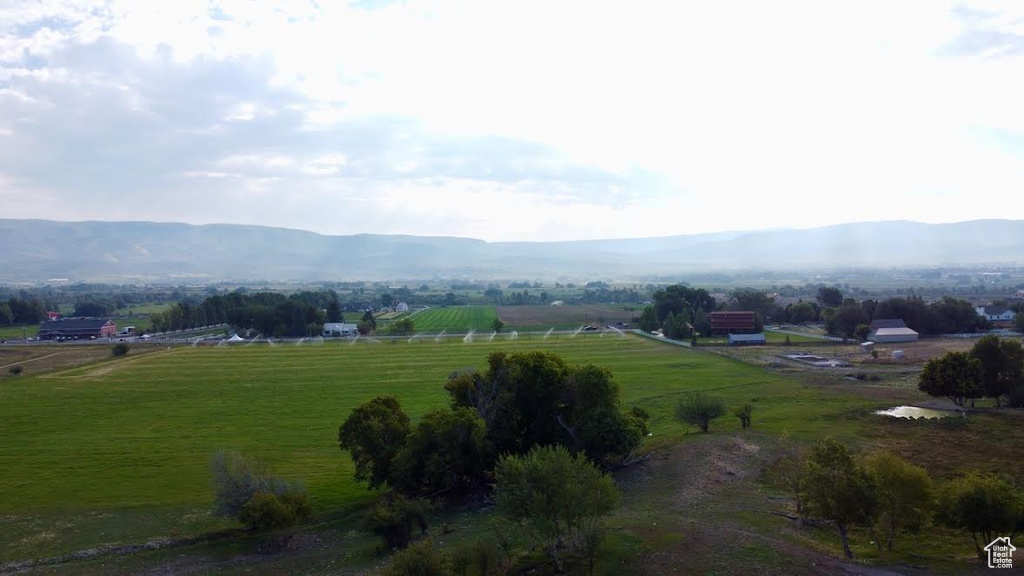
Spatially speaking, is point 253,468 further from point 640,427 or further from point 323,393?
point 323,393

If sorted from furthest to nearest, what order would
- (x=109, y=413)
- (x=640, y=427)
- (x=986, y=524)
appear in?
(x=109, y=413)
(x=640, y=427)
(x=986, y=524)

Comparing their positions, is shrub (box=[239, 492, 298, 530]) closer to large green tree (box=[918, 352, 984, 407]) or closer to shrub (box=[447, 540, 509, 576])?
shrub (box=[447, 540, 509, 576])

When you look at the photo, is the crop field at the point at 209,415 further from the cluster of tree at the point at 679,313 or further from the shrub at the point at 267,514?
the cluster of tree at the point at 679,313

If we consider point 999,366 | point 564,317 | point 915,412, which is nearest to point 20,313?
point 564,317

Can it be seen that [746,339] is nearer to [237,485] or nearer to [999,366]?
[999,366]

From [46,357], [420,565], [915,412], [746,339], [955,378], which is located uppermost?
[46,357]

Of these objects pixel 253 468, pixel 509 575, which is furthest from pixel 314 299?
pixel 509 575
